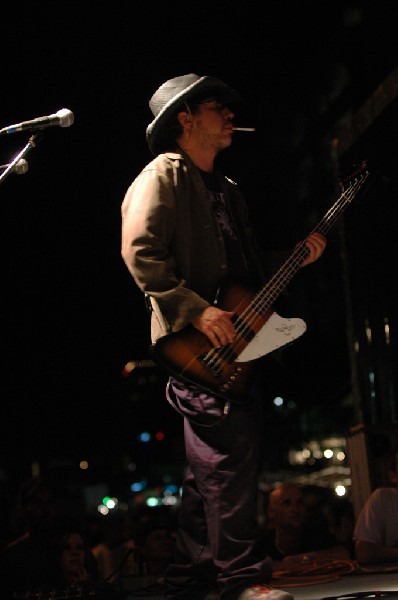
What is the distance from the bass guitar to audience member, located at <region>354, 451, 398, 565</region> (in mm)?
2730

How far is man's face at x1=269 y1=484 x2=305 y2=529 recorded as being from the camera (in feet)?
23.6

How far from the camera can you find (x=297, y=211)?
1407 inches

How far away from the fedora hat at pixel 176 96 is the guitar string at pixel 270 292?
70 cm

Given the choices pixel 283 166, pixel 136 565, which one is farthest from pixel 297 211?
pixel 136 565

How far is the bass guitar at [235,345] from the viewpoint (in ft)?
11.8

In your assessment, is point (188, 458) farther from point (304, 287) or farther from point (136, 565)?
point (304, 287)

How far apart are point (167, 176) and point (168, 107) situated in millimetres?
364

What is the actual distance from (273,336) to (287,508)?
3862mm

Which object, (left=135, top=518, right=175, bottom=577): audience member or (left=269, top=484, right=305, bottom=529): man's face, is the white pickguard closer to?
(left=269, top=484, right=305, bottom=529): man's face

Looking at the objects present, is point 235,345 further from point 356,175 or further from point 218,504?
point 356,175

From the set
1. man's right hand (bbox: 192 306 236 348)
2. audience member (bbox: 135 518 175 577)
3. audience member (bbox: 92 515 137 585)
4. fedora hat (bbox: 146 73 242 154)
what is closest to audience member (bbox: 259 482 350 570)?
audience member (bbox: 135 518 175 577)

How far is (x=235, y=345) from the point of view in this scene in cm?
365

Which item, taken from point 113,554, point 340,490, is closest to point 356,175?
point 113,554

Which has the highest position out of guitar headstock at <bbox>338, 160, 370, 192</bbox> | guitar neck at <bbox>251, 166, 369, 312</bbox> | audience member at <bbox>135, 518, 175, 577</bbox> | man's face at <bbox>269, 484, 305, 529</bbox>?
guitar headstock at <bbox>338, 160, 370, 192</bbox>
